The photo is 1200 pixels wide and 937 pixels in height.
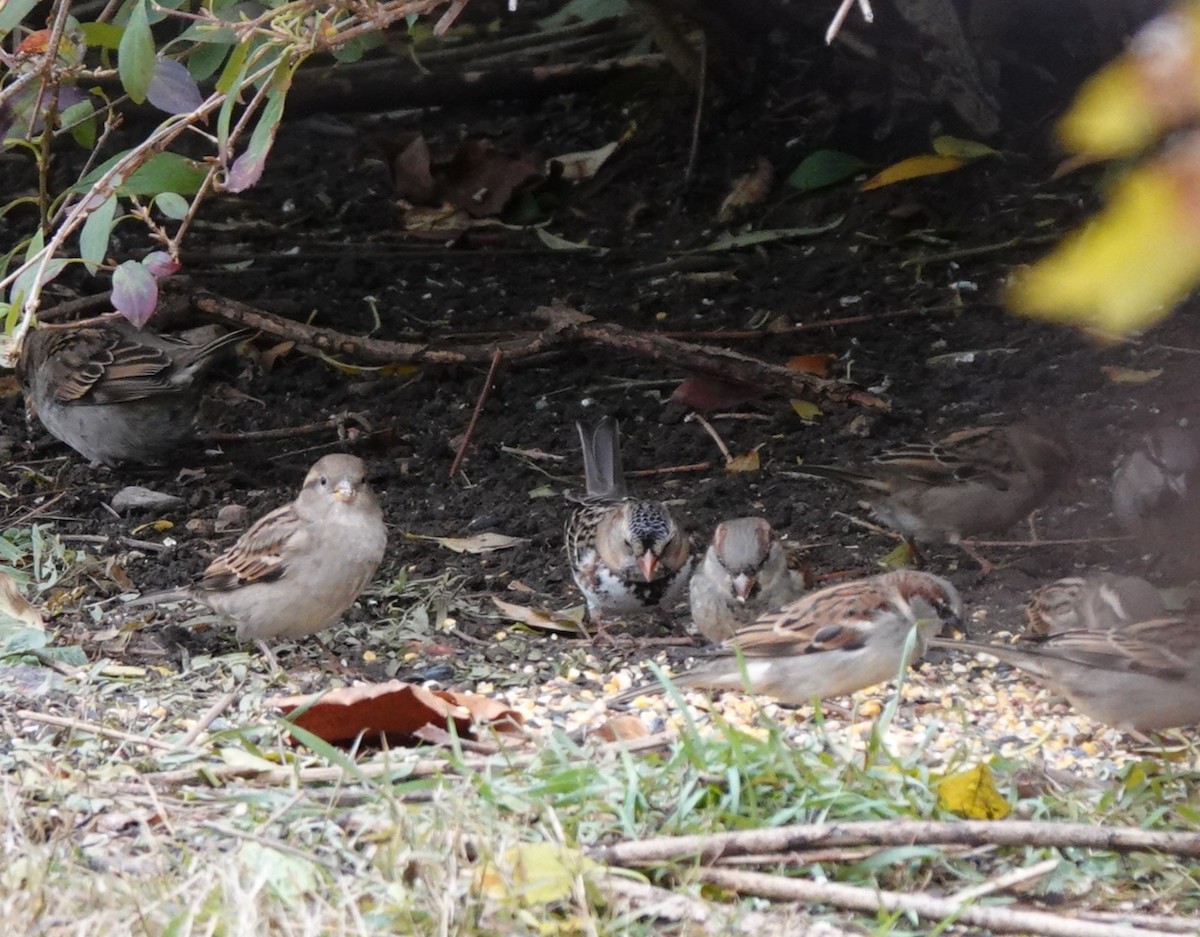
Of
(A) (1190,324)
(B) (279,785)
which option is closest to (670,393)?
(A) (1190,324)

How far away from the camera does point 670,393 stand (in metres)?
6.90

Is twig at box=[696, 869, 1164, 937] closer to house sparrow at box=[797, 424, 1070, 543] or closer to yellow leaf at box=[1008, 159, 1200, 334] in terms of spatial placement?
yellow leaf at box=[1008, 159, 1200, 334]

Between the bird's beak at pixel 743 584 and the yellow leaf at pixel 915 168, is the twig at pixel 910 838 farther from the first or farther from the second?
the yellow leaf at pixel 915 168

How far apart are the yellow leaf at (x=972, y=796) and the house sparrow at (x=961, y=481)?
2738 mm

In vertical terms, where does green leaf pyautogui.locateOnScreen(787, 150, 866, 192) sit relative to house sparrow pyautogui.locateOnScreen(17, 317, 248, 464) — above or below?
above

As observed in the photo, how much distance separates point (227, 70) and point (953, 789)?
2.33 meters

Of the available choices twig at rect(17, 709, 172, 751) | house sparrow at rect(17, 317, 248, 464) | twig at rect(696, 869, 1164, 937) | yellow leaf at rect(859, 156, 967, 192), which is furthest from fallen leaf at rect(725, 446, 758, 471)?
twig at rect(696, 869, 1164, 937)

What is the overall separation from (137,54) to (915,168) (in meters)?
4.61

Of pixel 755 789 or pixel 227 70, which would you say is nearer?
pixel 755 789

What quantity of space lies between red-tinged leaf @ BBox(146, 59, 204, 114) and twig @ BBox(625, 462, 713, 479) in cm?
277

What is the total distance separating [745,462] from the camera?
6.27 metres

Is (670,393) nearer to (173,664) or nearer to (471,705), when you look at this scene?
(173,664)

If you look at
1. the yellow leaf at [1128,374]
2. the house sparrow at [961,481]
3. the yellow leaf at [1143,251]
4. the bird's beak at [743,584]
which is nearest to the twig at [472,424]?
the house sparrow at [961,481]

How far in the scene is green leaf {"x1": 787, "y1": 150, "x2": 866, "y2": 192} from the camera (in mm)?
8055
